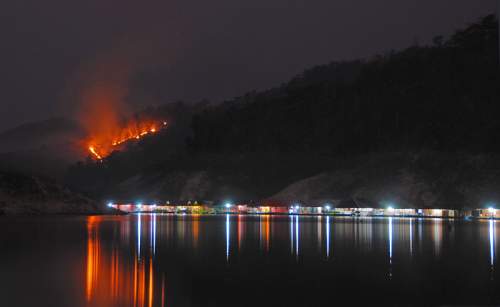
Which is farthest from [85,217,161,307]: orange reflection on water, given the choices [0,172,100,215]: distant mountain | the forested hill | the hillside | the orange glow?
the forested hill

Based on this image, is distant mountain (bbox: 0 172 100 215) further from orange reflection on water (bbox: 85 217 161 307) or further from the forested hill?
the forested hill

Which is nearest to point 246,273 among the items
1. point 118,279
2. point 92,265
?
point 118,279

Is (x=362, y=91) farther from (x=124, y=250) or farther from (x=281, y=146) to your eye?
(x=124, y=250)

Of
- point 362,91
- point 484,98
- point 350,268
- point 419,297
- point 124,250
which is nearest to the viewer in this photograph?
point 419,297

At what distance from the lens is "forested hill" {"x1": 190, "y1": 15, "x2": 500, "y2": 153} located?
456ft

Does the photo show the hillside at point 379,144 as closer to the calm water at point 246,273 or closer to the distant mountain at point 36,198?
the distant mountain at point 36,198

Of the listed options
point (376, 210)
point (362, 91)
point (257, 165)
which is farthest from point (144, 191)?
point (376, 210)

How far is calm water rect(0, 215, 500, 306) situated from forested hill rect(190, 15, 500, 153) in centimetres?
10018

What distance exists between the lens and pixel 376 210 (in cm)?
11025

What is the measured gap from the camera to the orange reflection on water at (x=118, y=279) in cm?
2014

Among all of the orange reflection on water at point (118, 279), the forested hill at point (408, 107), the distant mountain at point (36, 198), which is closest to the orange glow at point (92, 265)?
the orange reflection on water at point (118, 279)

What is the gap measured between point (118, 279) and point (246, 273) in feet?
16.6

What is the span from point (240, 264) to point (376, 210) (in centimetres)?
8378

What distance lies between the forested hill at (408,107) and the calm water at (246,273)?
10018cm
